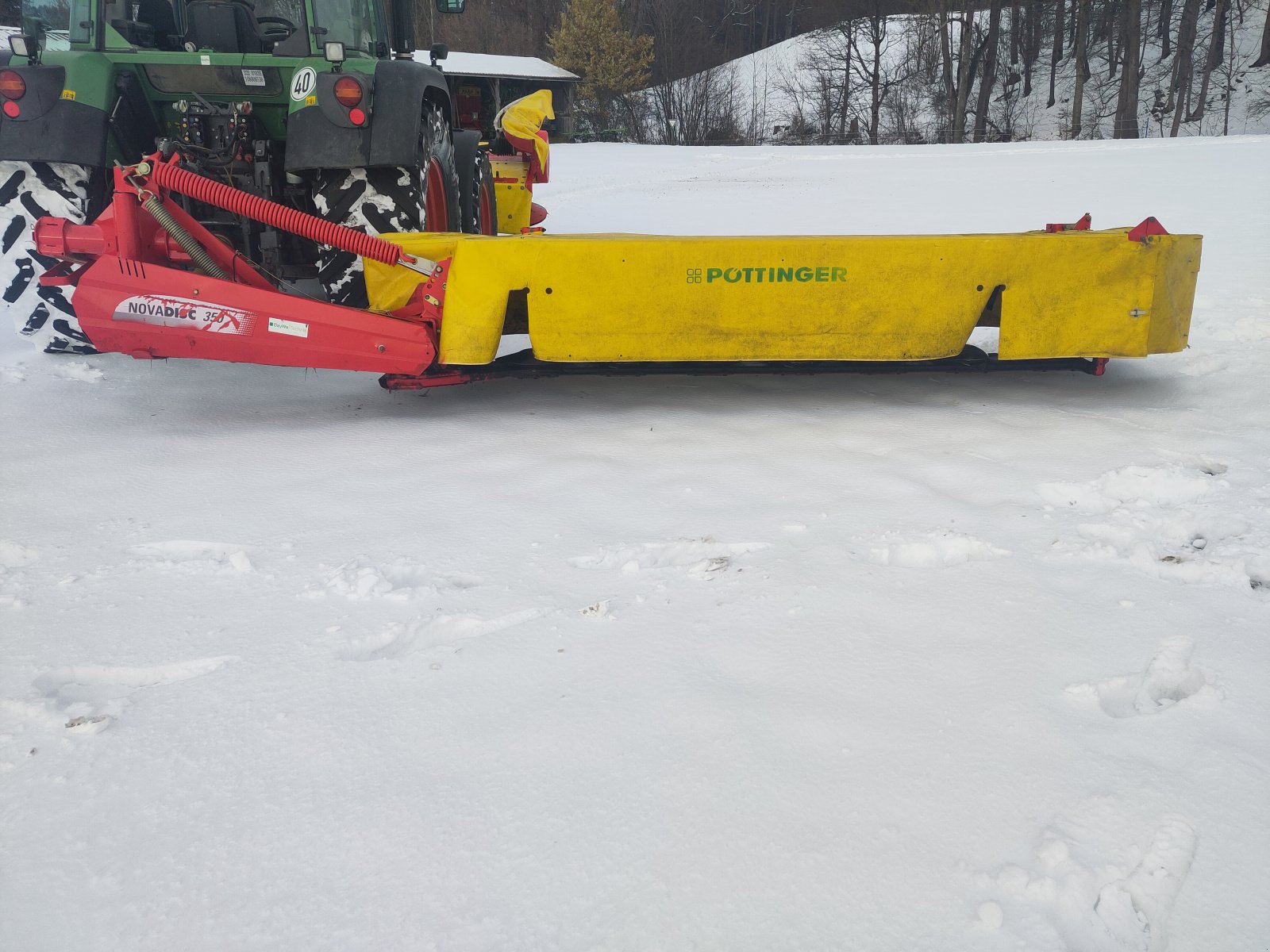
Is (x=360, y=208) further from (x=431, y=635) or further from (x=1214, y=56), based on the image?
(x=1214, y=56)

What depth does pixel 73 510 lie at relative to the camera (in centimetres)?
244

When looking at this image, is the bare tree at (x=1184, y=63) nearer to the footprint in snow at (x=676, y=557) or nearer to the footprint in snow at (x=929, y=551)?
the footprint in snow at (x=929, y=551)

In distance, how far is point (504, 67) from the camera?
106 feet

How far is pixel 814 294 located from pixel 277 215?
70.0 inches

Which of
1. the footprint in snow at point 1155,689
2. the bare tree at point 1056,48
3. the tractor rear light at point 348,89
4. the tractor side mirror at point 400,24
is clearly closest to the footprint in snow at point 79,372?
the tractor rear light at point 348,89

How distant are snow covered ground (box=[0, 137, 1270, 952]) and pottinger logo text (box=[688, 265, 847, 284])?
0.19 m

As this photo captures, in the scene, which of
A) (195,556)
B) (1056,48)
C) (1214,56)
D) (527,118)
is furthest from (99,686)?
(1056,48)

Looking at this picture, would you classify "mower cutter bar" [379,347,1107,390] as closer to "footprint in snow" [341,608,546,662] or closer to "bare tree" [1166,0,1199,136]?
"footprint in snow" [341,608,546,662]

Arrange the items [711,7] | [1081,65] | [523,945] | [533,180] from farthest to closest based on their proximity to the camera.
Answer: [711,7] → [1081,65] → [533,180] → [523,945]

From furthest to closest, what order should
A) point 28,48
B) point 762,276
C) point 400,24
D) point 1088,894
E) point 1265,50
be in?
point 1265,50 → point 400,24 → point 28,48 → point 762,276 → point 1088,894

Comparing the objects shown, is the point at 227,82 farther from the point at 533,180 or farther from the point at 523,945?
the point at 523,945

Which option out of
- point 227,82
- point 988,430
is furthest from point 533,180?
point 988,430

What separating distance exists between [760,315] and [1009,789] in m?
2.02

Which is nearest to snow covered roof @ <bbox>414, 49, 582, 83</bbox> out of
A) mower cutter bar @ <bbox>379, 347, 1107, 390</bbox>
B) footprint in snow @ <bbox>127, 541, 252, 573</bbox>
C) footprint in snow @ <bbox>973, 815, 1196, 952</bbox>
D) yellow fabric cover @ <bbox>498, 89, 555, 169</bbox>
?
yellow fabric cover @ <bbox>498, 89, 555, 169</bbox>
